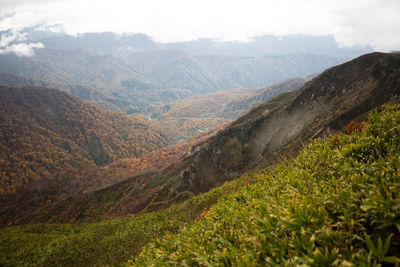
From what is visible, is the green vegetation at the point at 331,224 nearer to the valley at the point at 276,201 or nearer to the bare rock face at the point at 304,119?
the valley at the point at 276,201

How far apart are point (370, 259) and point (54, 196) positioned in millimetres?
172177

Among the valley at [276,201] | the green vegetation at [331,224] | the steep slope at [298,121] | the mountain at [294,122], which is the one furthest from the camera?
the steep slope at [298,121]

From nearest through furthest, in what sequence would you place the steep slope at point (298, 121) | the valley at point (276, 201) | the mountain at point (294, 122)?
1. the valley at point (276, 201)
2. the mountain at point (294, 122)
3. the steep slope at point (298, 121)

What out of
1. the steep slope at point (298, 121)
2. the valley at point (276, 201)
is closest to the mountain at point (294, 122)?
the steep slope at point (298, 121)

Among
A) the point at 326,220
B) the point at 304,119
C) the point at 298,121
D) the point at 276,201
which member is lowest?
the point at 298,121

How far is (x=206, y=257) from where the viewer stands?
500cm

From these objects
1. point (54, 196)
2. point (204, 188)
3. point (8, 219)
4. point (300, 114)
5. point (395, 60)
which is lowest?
point (8, 219)

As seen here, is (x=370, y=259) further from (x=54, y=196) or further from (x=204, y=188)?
(x=54, y=196)

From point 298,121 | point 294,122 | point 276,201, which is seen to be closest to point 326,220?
point 276,201

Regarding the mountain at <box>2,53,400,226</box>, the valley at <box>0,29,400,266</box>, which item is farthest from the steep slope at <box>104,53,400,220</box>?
the valley at <box>0,29,400,266</box>

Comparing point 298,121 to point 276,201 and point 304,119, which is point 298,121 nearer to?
point 304,119

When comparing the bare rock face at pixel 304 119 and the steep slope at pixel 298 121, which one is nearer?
the bare rock face at pixel 304 119

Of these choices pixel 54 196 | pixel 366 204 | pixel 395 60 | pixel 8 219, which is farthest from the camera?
pixel 54 196

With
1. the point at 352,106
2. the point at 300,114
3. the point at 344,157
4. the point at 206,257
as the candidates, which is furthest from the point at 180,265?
the point at 300,114
